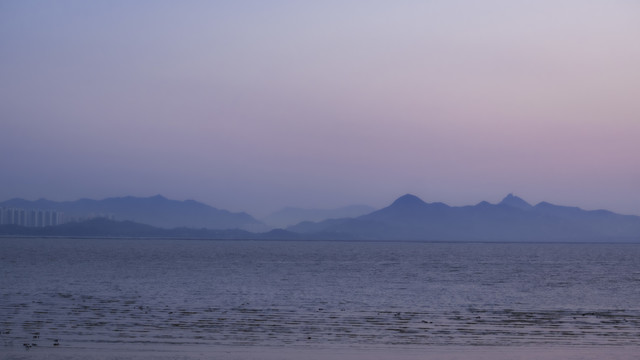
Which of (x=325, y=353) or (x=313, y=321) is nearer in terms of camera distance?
(x=325, y=353)

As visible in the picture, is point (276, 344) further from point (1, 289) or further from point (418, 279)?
point (418, 279)

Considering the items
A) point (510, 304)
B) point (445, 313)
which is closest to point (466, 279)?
point (510, 304)

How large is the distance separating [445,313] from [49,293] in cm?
2545

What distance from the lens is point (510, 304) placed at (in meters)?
42.9

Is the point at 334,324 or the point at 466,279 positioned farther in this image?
the point at 466,279

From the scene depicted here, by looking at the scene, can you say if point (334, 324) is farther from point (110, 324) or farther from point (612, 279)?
point (612, 279)

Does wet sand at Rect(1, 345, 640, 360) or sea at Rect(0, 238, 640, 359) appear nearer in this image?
wet sand at Rect(1, 345, 640, 360)

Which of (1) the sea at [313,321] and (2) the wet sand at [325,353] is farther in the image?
(1) the sea at [313,321]

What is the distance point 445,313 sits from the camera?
123 feet

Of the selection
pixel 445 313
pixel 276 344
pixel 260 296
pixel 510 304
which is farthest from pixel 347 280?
pixel 276 344

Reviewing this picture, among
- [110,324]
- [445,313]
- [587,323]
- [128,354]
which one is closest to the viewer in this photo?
[128,354]

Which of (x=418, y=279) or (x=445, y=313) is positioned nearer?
(x=445, y=313)

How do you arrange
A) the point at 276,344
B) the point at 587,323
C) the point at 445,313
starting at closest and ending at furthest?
the point at 276,344
the point at 587,323
the point at 445,313

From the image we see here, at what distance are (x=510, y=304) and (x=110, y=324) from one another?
23.8 metres
